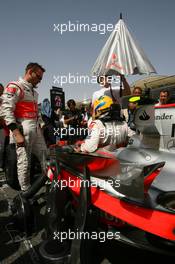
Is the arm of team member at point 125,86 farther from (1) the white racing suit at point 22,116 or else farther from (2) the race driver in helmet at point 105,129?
(1) the white racing suit at point 22,116

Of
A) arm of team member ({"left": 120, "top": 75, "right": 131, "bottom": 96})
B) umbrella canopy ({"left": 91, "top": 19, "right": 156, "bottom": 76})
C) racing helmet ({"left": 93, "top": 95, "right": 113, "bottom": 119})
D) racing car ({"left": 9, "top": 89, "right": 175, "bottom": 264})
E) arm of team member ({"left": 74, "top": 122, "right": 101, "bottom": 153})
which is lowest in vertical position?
→ racing car ({"left": 9, "top": 89, "right": 175, "bottom": 264})

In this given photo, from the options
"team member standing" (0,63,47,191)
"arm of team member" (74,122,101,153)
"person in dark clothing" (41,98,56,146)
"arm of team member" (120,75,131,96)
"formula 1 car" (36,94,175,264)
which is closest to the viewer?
"formula 1 car" (36,94,175,264)

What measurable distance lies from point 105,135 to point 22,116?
49.7 inches

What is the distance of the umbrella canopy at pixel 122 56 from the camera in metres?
4.37

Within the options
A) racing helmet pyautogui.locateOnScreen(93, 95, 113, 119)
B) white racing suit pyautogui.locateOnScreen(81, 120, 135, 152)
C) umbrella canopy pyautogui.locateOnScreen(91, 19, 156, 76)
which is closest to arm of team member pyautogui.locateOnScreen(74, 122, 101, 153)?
white racing suit pyautogui.locateOnScreen(81, 120, 135, 152)

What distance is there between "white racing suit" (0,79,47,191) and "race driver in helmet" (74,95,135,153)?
2.71 feet

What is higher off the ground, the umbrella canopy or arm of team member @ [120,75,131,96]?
the umbrella canopy

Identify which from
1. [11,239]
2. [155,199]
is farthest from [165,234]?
[11,239]

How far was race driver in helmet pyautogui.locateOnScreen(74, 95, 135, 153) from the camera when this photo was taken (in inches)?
106

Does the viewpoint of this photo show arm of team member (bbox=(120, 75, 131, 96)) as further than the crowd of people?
Yes

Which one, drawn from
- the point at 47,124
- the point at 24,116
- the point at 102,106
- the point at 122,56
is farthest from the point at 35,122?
the point at 47,124

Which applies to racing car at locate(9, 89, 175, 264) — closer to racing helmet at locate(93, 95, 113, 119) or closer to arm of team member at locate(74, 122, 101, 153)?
arm of team member at locate(74, 122, 101, 153)

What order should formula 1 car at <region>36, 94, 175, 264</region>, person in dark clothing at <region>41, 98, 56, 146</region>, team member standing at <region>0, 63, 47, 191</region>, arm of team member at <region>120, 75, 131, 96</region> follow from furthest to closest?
person in dark clothing at <region>41, 98, 56, 146</region> < arm of team member at <region>120, 75, 131, 96</region> < team member standing at <region>0, 63, 47, 191</region> < formula 1 car at <region>36, 94, 175, 264</region>

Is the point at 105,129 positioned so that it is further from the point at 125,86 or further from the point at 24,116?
the point at 125,86
